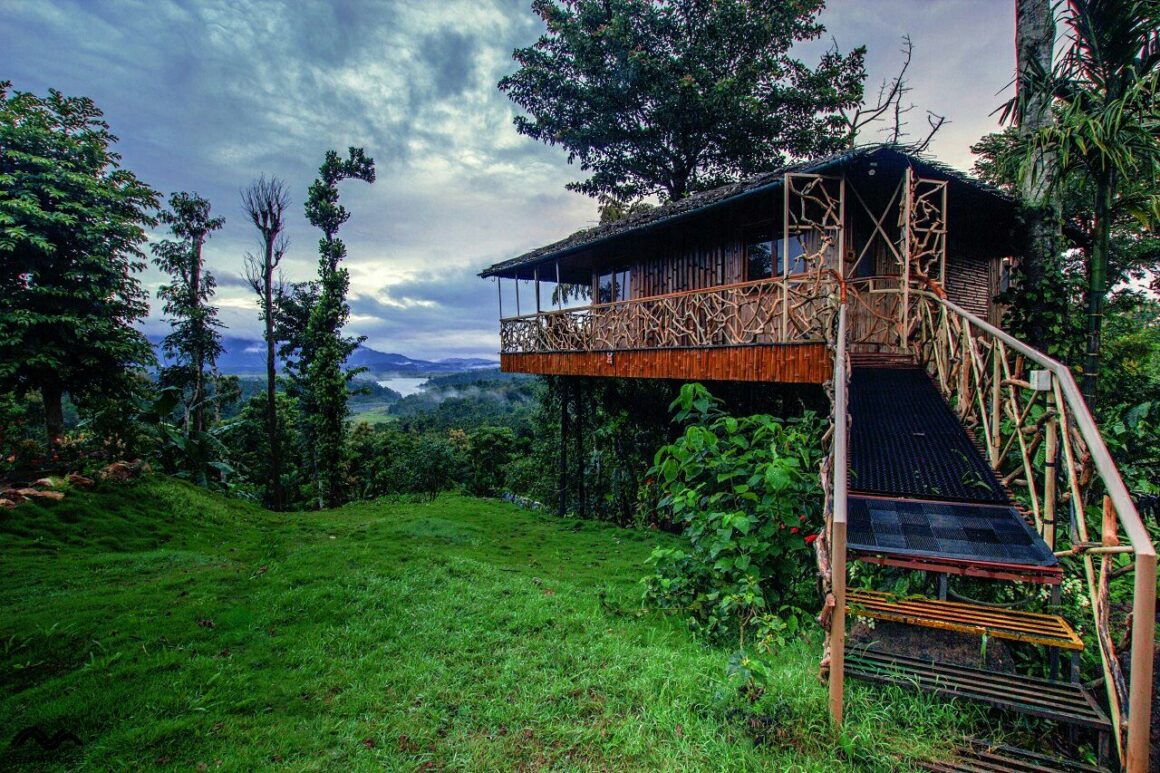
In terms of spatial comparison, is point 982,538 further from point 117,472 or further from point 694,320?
point 117,472

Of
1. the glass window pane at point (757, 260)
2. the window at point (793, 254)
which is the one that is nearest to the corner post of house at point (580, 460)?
the glass window pane at point (757, 260)

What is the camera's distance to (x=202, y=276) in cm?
1750

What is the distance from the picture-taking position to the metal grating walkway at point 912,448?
389cm

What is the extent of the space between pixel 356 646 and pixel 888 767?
156 inches

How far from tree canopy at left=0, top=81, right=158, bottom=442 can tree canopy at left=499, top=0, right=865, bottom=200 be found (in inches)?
493

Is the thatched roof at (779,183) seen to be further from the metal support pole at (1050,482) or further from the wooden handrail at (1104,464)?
A: the metal support pole at (1050,482)

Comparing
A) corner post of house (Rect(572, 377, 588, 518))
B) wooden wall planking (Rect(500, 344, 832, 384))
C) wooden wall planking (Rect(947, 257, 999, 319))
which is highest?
wooden wall planking (Rect(947, 257, 999, 319))

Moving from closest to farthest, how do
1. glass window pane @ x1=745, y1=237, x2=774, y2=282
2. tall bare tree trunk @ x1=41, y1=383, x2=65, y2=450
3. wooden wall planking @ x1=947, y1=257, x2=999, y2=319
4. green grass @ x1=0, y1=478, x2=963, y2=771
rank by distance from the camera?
green grass @ x1=0, y1=478, x2=963, y2=771 → glass window pane @ x1=745, y1=237, x2=774, y2=282 → tall bare tree trunk @ x1=41, y1=383, x2=65, y2=450 → wooden wall planking @ x1=947, y1=257, x2=999, y2=319

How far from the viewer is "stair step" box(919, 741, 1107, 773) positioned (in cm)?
195

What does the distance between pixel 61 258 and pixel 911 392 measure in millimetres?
15488

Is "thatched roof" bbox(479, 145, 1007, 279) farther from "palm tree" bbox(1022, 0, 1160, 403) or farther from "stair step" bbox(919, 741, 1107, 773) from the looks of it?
"stair step" bbox(919, 741, 1107, 773)

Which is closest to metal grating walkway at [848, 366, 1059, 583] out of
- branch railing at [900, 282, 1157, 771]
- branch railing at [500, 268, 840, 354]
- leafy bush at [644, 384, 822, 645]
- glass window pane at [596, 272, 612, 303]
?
branch railing at [900, 282, 1157, 771]

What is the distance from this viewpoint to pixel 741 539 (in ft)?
12.4

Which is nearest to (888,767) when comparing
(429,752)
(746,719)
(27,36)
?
(746,719)
